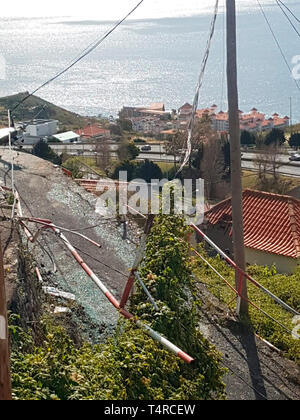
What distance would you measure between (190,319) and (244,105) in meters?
46.1

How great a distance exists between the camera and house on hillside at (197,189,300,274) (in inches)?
481

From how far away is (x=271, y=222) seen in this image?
13.3 meters

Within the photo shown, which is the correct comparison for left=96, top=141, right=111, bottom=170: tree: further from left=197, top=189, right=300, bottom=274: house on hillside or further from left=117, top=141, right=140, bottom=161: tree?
left=197, top=189, right=300, bottom=274: house on hillside

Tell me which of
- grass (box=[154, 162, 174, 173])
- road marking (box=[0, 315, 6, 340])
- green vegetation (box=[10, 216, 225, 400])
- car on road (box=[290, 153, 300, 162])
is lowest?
car on road (box=[290, 153, 300, 162])

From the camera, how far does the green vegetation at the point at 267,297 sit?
7242mm

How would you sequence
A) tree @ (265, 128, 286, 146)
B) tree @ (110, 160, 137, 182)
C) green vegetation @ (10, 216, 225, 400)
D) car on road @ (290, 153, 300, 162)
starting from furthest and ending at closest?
tree @ (265, 128, 286, 146)
car on road @ (290, 153, 300, 162)
tree @ (110, 160, 137, 182)
green vegetation @ (10, 216, 225, 400)

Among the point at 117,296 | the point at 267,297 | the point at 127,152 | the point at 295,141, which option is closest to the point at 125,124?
the point at 127,152

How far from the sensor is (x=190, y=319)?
5.08 m

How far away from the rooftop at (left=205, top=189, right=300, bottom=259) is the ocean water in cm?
1617

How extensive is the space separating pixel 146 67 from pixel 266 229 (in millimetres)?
45242

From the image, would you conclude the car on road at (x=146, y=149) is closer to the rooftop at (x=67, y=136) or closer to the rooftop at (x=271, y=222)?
the rooftop at (x=67, y=136)

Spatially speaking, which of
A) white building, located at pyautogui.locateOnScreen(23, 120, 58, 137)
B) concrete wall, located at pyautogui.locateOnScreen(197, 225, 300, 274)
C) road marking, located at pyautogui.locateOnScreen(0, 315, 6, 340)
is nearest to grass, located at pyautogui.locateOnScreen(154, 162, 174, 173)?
white building, located at pyautogui.locateOnScreen(23, 120, 58, 137)

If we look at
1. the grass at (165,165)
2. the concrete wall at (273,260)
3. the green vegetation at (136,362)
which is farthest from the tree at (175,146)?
the green vegetation at (136,362)
